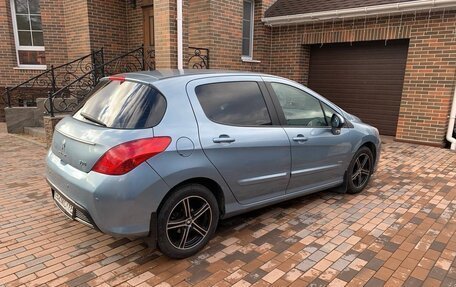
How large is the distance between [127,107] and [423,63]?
23.8 ft

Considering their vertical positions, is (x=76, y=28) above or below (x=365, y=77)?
above

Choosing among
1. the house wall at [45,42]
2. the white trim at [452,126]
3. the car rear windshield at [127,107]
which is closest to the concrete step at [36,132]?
the house wall at [45,42]

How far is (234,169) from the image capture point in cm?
326

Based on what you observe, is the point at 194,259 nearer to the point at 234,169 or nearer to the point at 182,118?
the point at 234,169

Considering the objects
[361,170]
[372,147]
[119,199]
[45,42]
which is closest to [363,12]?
[372,147]

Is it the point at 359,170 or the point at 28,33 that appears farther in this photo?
the point at 28,33

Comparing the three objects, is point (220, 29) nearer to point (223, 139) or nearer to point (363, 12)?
point (363, 12)

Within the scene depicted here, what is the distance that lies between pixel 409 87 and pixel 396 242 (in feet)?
18.7

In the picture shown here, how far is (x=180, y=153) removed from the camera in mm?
2861

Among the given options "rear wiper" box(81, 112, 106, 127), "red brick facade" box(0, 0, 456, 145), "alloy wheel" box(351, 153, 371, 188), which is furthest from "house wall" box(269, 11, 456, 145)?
"rear wiper" box(81, 112, 106, 127)

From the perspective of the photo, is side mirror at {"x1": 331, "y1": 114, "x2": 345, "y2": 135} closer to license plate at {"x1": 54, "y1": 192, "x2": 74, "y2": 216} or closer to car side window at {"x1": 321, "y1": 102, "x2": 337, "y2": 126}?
car side window at {"x1": 321, "y1": 102, "x2": 337, "y2": 126}

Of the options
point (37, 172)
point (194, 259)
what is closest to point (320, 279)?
point (194, 259)

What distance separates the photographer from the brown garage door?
28.2 feet

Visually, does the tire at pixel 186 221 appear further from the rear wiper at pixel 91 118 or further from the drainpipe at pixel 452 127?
the drainpipe at pixel 452 127
